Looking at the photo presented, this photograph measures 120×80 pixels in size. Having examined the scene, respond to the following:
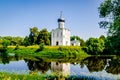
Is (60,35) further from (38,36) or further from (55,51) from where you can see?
(55,51)

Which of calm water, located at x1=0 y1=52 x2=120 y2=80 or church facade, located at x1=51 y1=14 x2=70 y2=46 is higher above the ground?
church facade, located at x1=51 y1=14 x2=70 y2=46

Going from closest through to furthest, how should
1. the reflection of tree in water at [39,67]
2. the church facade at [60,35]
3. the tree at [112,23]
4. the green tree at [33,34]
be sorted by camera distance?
the tree at [112,23]
the reflection of tree in water at [39,67]
the church facade at [60,35]
the green tree at [33,34]

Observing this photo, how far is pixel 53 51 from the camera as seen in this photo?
228 feet

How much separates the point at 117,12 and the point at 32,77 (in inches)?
359

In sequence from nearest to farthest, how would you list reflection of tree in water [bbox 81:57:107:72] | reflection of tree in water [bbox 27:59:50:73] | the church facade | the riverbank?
reflection of tree in water [bbox 27:59:50:73] < reflection of tree in water [bbox 81:57:107:72] < the riverbank < the church facade

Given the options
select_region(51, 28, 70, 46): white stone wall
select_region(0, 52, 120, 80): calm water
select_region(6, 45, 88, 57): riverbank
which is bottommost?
select_region(0, 52, 120, 80): calm water

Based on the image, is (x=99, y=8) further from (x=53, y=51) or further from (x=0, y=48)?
(x=0, y=48)

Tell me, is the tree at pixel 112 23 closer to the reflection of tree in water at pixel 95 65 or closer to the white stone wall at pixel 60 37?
the reflection of tree in water at pixel 95 65

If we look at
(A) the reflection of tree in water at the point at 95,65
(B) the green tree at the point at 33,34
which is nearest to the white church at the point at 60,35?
(B) the green tree at the point at 33,34

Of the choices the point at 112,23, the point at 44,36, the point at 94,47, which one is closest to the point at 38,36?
the point at 44,36

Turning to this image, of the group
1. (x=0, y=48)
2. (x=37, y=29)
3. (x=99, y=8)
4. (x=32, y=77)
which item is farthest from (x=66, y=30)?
(x=32, y=77)

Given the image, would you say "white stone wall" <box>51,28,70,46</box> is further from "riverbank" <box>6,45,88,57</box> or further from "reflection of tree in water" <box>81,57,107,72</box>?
"reflection of tree in water" <box>81,57,107,72</box>

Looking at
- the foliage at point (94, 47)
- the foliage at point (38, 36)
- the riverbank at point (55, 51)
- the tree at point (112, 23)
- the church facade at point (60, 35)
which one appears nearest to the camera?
the tree at point (112, 23)

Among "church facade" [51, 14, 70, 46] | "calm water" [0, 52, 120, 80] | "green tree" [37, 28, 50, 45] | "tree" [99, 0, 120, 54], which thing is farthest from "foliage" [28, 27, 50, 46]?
"tree" [99, 0, 120, 54]
